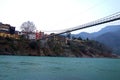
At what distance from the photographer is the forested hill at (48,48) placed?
83.3m

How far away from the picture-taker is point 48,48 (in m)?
95.8

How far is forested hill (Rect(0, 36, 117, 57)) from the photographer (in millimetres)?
83275

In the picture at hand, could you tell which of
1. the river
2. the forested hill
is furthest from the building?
the river

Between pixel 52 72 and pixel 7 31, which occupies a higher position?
pixel 7 31

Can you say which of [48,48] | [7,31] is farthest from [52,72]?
[48,48]

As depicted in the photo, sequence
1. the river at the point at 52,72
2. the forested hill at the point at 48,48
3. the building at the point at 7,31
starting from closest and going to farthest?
the river at the point at 52,72 → the forested hill at the point at 48,48 → the building at the point at 7,31

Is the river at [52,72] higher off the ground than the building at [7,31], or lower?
lower

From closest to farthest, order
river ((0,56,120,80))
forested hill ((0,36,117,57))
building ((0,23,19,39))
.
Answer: river ((0,56,120,80)) → forested hill ((0,36,117,57)) → building ((0,23,19,39))

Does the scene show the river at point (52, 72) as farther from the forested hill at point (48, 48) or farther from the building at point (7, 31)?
the building at point (7, 31)

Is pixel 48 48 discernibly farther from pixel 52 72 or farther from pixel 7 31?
pixel 52 72

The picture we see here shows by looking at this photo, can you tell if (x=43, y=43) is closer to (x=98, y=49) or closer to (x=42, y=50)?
(x=42, y=50)

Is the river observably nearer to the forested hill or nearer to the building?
the forested hill

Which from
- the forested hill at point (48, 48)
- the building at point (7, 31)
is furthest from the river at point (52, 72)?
the building at point (7, 31)

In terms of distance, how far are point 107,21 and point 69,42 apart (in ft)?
274
